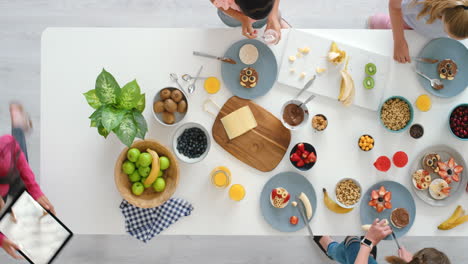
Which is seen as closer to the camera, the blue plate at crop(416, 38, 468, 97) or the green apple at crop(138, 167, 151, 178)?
the green apple at crop(138, 167, 151, 178)

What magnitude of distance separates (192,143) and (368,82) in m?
0.69

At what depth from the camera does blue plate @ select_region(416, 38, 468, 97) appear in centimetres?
150

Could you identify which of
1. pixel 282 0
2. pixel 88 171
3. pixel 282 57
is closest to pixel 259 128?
pixel 282 57

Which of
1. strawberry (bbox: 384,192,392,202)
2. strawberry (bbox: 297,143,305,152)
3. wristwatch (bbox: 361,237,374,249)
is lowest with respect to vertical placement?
wristwatch (bbox: 361,237,374,249)

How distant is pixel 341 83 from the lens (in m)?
1.49

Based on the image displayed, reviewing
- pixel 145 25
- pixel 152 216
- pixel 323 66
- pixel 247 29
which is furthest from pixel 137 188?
pixel 145 25

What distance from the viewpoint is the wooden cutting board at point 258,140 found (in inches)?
58.2

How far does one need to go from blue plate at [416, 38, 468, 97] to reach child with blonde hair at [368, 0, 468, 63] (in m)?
0.04

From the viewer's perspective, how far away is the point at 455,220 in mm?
1479

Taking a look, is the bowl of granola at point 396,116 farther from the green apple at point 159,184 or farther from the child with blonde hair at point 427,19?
the green apple at point 159,184

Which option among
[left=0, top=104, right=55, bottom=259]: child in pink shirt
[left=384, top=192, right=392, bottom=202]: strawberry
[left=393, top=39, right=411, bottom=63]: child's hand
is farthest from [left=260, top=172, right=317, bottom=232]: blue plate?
[left=0, top=104, right=55, bottom=259]: child in pink shirt

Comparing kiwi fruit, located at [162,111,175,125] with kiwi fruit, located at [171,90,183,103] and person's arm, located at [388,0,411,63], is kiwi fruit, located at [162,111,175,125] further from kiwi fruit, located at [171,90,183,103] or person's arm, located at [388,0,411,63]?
person's arm, located at [388,0,411,63]

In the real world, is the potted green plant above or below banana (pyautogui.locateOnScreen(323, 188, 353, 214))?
above

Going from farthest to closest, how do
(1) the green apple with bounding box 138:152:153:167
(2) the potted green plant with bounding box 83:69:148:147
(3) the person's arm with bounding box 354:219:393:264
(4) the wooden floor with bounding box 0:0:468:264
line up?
(4) the wooden floor with bounding box 0:0:468:264 < (3) the person's arm with bounding box 354:219:393:264 < (1) the green apple with bounding box 138:152:153:167 < (2) the potted green plant with bounding box 83:69:148:147
